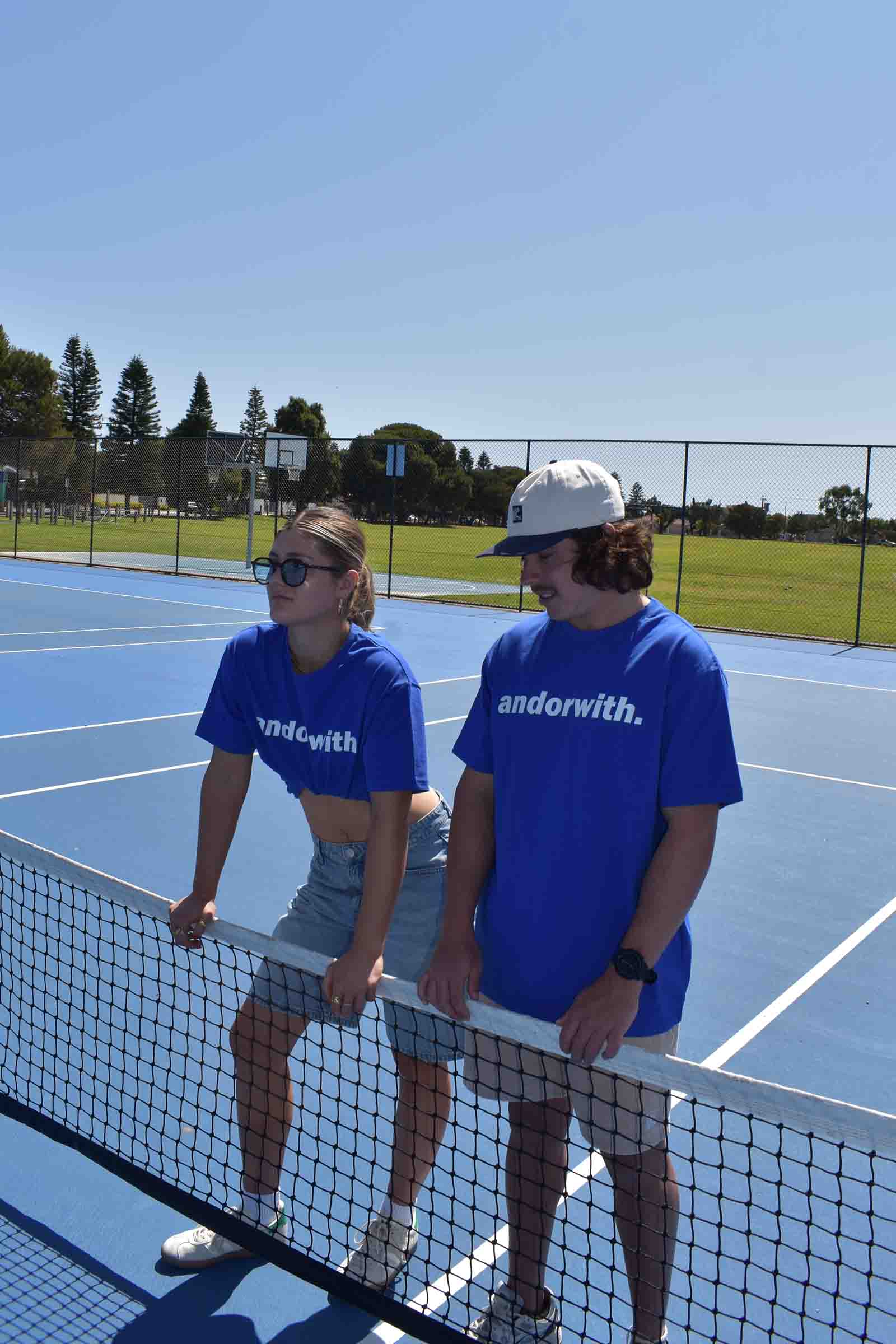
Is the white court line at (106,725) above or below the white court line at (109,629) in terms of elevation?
below

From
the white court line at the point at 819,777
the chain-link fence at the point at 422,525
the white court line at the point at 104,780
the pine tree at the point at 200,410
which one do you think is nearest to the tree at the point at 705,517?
the chain-link fence at the point at 422,525

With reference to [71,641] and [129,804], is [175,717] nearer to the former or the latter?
[129,804]

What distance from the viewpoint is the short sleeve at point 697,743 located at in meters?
2.27

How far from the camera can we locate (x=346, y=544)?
115 inches

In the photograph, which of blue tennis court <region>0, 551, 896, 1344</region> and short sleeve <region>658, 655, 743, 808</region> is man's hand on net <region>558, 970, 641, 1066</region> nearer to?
short sleeve <region>658, 655, 743, 808</region>

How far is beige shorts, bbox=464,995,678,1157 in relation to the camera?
2328 millimetres

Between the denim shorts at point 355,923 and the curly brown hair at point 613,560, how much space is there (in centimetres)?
80

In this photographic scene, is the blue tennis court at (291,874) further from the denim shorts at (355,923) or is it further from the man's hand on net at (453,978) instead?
the man's hand on net at (453,978)

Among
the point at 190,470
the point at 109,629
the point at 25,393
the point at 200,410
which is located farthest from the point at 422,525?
the point at 200,410

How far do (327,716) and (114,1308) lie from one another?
4.81 ft

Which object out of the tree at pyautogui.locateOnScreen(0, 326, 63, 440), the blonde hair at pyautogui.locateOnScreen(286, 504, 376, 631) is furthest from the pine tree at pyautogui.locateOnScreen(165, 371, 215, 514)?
the tree at pyautogui.locateOnScreen(0, 326, 63, 440)

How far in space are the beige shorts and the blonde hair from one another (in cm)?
105

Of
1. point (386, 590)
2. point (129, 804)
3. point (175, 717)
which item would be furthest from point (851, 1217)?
point (386, 590)

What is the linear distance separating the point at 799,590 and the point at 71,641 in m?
22.2
